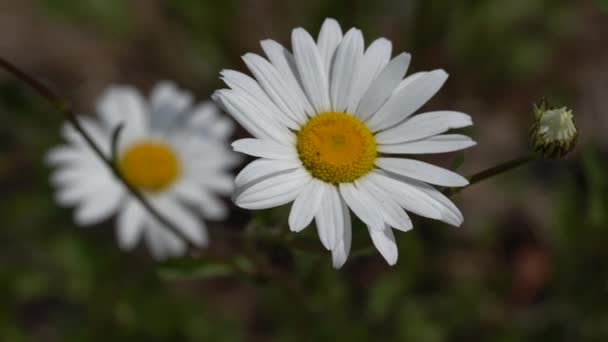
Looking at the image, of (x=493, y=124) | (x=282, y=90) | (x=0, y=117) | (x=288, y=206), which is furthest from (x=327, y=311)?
(x=0, y=117)

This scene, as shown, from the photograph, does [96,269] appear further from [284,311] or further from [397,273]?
[397,273]

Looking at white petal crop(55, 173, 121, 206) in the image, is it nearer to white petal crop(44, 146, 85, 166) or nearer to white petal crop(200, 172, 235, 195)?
white petal crop(44, 146, 85, 166)

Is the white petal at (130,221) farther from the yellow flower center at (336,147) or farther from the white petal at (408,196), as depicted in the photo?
the white petal at (408,196)

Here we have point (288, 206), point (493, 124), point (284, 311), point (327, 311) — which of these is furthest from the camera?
point (493, 124)

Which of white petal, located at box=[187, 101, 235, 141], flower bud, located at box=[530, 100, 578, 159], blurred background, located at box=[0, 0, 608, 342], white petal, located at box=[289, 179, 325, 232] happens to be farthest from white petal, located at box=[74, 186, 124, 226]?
flower bud, located at box=[530, 100, 578, 159]

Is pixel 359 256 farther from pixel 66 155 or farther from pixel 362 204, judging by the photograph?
pixel 66 155

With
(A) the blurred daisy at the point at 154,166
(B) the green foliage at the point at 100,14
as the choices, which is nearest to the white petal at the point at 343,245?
(A) the blurred daisy at the point at 154,166
